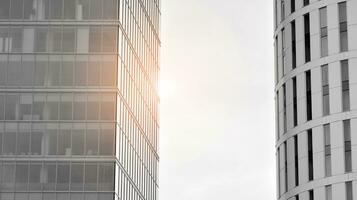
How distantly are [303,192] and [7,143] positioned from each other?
4178 cm

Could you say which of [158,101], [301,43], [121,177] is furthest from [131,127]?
[301,43]

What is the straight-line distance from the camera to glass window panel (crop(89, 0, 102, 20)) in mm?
155375

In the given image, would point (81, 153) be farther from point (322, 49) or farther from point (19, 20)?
point (322, 49)

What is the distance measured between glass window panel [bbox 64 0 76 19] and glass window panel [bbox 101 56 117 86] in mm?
6806

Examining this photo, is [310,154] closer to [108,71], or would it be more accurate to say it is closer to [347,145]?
[347,145]

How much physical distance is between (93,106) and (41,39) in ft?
34.2

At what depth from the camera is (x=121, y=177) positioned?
152125 millimetres

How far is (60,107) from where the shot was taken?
153 metres

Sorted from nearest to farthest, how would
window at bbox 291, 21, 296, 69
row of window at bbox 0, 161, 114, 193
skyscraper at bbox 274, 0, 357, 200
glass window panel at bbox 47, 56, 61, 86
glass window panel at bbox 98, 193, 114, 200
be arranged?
skyscraper at bbox 274, 0, 357, 200 → window at bbox 291, 21, 296, 69 → glass window panel at bbox 98, 193, 114, 200 → row of window at bbox 0, 161, 114, 193 → glass window panel at bbox 47, 56, 61, 86

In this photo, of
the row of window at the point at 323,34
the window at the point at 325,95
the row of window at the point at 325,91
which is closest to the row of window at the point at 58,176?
the row of window at the point at 323,34

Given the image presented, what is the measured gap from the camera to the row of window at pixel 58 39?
506 feet

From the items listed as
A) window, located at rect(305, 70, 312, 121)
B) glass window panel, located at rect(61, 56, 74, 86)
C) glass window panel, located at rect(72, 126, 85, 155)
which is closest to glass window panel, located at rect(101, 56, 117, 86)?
glass window panel, located at rect(61, 56, 74, 86)

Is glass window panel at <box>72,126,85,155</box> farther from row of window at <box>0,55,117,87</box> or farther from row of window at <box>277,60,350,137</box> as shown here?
row of window at <box>277,60,350,137</box>

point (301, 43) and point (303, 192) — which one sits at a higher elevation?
point (301, 43)
